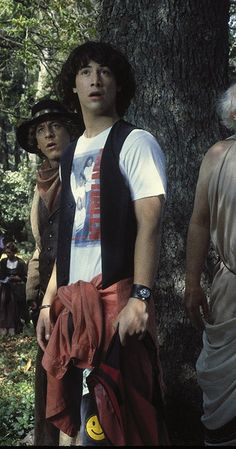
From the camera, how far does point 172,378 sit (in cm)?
404

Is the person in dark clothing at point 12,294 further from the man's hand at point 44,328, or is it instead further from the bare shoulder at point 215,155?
the bare shoulder at point 215,155

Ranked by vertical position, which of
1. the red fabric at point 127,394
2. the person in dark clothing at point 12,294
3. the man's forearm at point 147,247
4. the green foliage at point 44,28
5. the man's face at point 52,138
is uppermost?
the green foliage at point 44,28

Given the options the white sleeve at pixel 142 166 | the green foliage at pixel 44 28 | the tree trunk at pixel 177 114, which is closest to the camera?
the white sleeve at pixel 142 166

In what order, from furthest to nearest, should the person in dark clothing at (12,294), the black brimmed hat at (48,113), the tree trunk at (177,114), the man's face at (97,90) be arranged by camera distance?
1. the person in dark clothing at (12,294)
2. the tree trunk at (177,114)
3. the black brimmed hat at (48,113)
4. the man's face at (97,90)

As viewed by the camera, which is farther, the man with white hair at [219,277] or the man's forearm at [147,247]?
the man with white hair at [219,277]

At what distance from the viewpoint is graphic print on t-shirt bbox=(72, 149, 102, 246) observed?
2611 millimetres

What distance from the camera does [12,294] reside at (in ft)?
40.4

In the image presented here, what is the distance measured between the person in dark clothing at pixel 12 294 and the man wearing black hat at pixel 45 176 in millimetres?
8247

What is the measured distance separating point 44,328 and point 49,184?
938 mm

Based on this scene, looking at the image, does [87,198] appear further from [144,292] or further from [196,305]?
[196,305]

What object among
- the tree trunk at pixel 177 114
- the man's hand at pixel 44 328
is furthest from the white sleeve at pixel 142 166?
the tree trunk at pixel 177 114

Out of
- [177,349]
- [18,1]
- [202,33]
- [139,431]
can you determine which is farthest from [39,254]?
[18,1]

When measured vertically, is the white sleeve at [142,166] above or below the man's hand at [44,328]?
above

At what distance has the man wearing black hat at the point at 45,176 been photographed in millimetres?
3504
